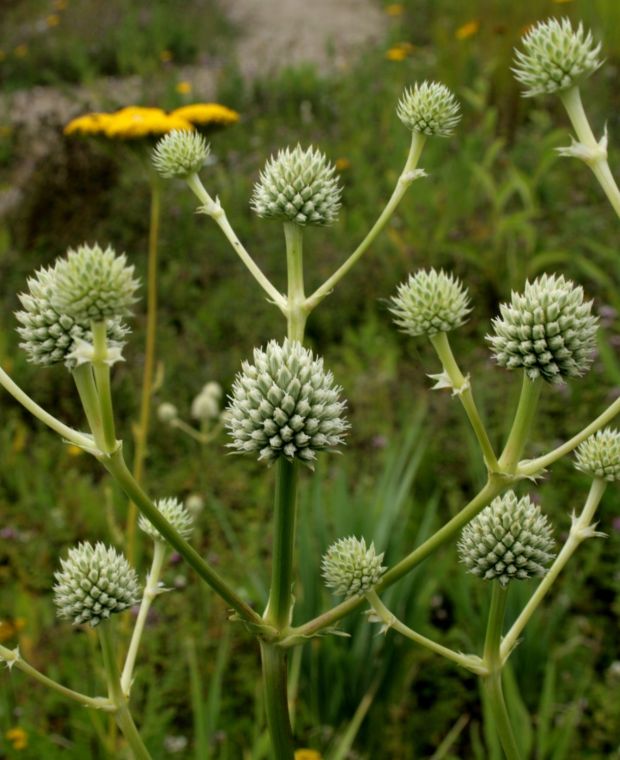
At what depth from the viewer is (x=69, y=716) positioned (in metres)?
2.53

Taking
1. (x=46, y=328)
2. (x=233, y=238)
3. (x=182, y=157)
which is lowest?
(x=46, y=328)

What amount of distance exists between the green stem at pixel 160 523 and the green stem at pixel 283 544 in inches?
1.9

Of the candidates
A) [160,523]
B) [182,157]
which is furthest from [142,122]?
[160,523]

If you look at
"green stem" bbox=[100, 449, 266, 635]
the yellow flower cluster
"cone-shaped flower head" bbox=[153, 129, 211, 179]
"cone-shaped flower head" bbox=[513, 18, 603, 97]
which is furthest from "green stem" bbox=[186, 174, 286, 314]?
the yellow flower cluster

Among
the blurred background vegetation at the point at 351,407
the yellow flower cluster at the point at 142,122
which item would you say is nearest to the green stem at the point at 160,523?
the blurred background vegetation at the point at 351,407

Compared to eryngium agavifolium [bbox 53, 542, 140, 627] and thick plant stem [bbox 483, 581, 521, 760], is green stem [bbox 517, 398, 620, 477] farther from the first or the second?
eryngium agavifolium [bbox 53, 542, 140, 627]

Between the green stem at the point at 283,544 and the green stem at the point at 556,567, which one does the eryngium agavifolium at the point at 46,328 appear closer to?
the green stem at the point at 283,544

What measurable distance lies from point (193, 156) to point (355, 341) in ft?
9.42

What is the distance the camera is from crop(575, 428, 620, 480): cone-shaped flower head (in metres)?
1.14

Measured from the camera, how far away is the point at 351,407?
3.89 m

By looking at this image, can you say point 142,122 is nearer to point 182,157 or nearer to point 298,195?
point 182,157

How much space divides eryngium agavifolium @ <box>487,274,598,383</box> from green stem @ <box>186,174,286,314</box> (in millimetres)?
273

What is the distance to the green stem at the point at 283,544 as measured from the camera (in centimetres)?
100

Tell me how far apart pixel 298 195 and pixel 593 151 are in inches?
14.3
